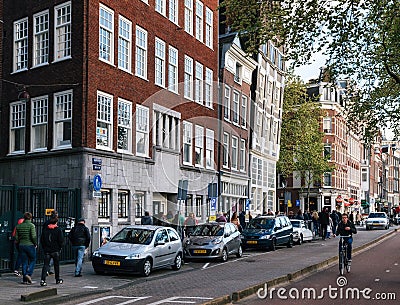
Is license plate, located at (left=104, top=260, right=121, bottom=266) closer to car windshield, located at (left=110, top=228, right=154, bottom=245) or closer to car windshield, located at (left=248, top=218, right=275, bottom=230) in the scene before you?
car windshield, located at (left=110, top=228, right=154, bottom=245)

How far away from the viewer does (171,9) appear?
33031mm

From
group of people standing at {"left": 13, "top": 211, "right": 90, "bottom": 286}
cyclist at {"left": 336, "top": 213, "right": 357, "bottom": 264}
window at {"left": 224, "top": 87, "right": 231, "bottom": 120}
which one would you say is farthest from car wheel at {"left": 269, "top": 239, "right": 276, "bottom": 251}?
group of people standing at {"left": 13, "top": 211, "right": 90, "bottom": 286}

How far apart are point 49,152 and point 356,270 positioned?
13.0 metres

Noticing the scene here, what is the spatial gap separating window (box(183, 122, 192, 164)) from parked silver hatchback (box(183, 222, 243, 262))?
28.9 ft

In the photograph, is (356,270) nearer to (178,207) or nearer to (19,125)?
(178,207)

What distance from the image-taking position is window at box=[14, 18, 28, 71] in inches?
1089

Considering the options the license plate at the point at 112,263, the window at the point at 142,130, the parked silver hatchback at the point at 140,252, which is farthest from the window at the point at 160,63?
the license plate at the point at 112,263

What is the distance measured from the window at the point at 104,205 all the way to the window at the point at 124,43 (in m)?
5.68

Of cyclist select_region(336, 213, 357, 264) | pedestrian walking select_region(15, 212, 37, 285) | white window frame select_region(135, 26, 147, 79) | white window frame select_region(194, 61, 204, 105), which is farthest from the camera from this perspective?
white window frame select_region(194, 61, 204, 105)

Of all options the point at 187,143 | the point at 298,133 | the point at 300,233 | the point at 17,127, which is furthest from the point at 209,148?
the point at 298,133

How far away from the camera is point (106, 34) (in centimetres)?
2659

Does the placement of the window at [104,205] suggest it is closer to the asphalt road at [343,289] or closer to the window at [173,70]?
the window at [173,70]

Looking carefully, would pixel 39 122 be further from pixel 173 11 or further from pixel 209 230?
pixel 173 11

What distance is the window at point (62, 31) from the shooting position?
84.5 feet
